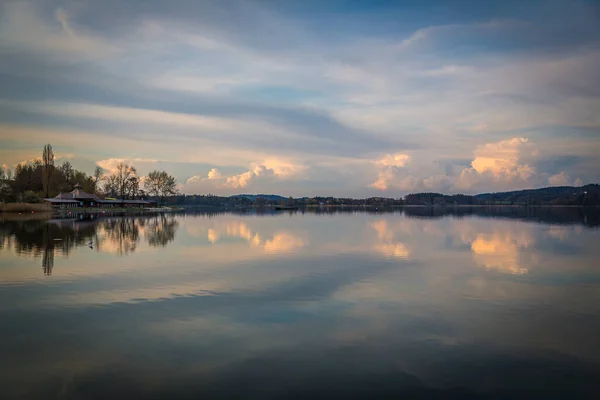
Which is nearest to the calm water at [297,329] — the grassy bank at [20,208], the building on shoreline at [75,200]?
the grassy bank at [20,208]

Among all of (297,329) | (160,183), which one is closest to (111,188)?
(160,183)

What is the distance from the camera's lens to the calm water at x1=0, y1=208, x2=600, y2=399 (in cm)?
973

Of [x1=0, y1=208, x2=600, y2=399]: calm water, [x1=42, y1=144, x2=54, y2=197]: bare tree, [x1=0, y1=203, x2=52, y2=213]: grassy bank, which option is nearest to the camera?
[x1=0, y1=208, x2=600, y2=399]: calm water

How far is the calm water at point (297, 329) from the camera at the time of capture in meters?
9.73

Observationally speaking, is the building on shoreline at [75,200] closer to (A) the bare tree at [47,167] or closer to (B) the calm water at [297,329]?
(A) the bare tree at [47,167]

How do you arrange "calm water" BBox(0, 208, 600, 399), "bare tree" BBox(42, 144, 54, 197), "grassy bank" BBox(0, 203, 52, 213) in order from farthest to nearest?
"bare tree" BBox(42, 144, 54, 197) → "grassy bank" BBox(0, 203, 52, 213) → "calm water" BBox(0, 208, 600, 399)

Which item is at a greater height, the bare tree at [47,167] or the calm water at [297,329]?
the bare tree at [47,167]

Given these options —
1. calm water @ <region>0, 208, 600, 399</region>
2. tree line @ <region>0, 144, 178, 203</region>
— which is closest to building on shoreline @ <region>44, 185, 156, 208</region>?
tree line @ <region>0, 144, 178, 203</region>

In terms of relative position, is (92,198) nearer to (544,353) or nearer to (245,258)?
(245,258)

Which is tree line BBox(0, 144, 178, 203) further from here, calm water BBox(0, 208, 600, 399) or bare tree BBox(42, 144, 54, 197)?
calm water BBox(0, 208, 600, 399)

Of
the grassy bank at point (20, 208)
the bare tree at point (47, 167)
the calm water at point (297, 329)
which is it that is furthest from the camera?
the bare tree at point (47, 167)

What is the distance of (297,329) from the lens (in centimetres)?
1354

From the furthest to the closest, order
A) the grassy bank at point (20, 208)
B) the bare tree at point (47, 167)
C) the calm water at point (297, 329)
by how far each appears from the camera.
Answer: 1. the bare tree at point (47, 167)
2. the grassy bank at point (20, 208)
3. the calm water at point (297, 329)

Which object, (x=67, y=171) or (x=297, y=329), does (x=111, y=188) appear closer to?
(x=67, y=171)
